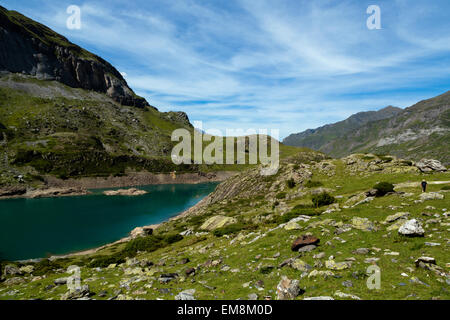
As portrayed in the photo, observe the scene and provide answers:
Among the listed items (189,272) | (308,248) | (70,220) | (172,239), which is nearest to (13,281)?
(172,239)

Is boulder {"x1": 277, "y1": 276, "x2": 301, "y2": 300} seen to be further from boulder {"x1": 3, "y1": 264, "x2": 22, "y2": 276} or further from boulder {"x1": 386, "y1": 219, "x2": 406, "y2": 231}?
boulder {"x1": 3, "y1": 264, "x2": 22, "y2": 276}

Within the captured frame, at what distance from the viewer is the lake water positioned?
65.0 meters

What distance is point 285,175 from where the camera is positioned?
222 feet

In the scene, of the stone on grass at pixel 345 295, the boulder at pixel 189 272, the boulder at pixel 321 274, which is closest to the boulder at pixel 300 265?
the boulder at pixel 321 274

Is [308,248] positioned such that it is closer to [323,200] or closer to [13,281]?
[323,200]

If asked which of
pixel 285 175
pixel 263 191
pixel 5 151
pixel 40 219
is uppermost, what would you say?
pixel 5 151

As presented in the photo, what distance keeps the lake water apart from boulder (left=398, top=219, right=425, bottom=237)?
7325cm

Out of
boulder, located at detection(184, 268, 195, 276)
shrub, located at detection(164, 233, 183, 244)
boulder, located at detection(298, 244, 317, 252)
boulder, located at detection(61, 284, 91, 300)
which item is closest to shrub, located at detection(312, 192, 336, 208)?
boulder, located at detection(298, 244, 317, 252)

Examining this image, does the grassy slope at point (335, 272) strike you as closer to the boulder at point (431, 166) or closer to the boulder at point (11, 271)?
the boulder at point (11, 271)
